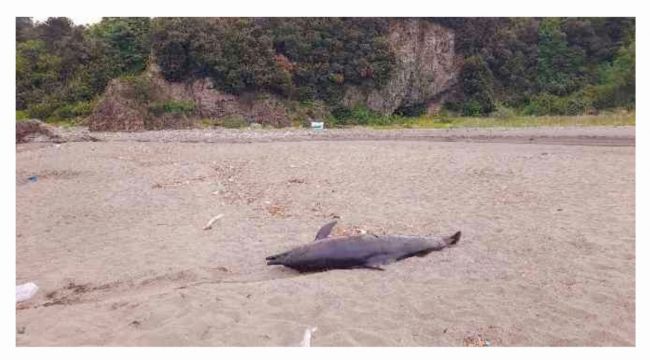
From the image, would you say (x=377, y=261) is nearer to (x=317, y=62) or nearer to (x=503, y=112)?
(x=317, y=62)

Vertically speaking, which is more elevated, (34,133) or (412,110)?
(412,110)

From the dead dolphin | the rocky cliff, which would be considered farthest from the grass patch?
the dead dolphin

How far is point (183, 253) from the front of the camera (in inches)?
238

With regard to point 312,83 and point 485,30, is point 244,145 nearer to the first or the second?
point 312,83

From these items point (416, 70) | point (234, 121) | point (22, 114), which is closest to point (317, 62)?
point (234, 121)

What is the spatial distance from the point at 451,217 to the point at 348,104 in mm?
20916

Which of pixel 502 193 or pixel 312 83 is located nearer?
pixel 502 193

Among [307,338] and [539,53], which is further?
[539,53]

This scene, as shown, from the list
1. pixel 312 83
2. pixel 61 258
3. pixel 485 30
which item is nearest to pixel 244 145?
pixel 61 258

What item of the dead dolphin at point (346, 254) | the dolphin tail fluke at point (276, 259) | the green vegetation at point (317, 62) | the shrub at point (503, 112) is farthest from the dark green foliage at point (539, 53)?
the dolphin tail fluke at point (276, 259)

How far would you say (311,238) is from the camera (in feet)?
21.0

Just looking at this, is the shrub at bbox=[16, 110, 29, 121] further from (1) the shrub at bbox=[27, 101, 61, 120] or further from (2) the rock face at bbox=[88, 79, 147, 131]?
(2) the rock face at bbox=[88, 79, 147, 131]

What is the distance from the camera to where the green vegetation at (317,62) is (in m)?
25.3

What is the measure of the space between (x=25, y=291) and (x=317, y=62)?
23.3 metres
